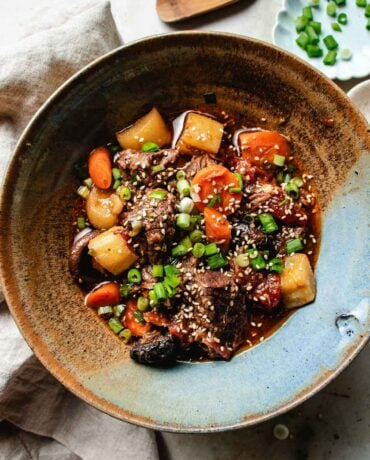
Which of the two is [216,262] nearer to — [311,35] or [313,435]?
[313,435]

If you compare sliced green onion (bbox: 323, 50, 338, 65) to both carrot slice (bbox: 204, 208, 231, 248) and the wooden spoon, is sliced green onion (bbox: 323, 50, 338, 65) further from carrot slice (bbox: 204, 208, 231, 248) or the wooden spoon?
carrot slice (bbox: 204, 208, 231, 248)

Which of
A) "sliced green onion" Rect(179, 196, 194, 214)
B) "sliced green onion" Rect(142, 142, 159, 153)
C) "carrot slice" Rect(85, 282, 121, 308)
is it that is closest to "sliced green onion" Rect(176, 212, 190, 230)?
"sliced green onion" Rect(179, 196, 194, 214)

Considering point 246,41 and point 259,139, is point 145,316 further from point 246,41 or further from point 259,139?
point 246,41

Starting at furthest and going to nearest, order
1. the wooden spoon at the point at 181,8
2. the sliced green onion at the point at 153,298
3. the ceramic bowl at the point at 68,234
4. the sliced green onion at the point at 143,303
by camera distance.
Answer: the wooden spoon at the point at 181,8 → the sliced green onion at the point at 143,303 → the sliced green onion at the point at 153,298 → the ceramic bowl at the point at 68,234

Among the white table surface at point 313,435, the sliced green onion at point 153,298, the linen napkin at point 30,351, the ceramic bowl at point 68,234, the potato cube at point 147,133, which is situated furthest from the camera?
the white table surface at point 313,435

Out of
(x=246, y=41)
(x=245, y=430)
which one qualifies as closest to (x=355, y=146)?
(x=246, y=41)

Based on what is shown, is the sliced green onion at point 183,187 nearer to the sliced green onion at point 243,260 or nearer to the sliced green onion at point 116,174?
the sliced green onion at point 116,174

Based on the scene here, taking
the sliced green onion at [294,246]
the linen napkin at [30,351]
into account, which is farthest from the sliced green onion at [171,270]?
the linen napkin at [30,351]
